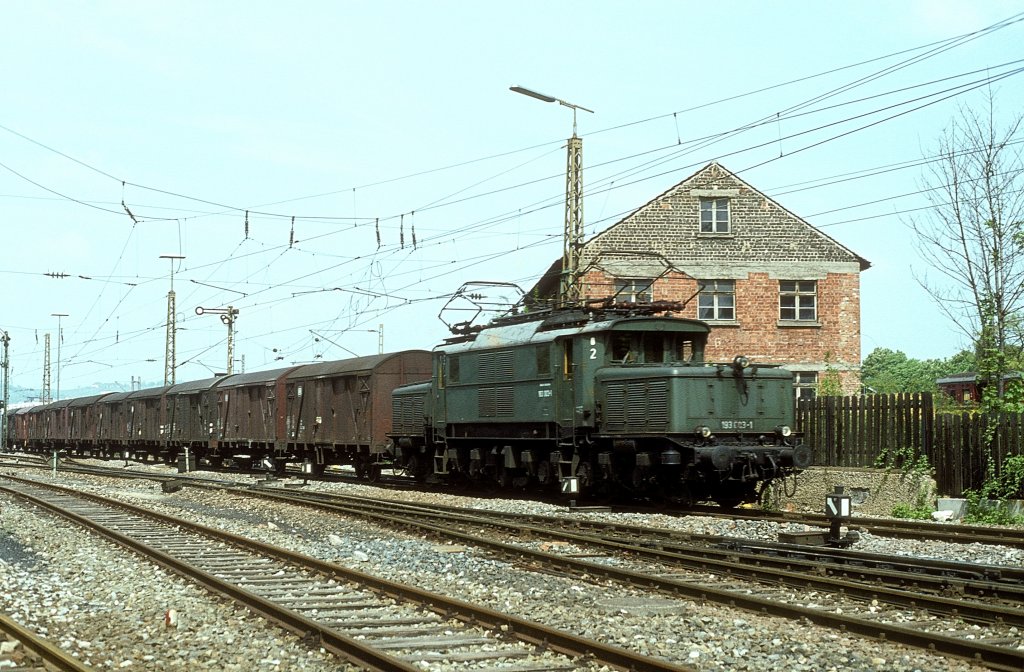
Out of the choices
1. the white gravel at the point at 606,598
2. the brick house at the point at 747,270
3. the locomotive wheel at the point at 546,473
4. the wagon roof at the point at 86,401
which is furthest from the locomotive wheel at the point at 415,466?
the wagon roof at the point at 86,401

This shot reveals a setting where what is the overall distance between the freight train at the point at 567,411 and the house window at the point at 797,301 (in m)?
12.1

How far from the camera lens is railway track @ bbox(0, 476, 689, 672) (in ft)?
24.3

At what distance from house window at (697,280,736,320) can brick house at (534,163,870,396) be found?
31 mm

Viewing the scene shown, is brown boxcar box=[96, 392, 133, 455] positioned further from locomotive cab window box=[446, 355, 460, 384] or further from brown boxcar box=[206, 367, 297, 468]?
locomotive cab window box=[446, 355, 460, 384]

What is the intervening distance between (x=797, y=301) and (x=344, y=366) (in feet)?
47.3

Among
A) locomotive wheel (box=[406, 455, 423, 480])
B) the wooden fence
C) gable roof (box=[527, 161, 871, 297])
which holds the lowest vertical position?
locomotive wheel (box=[406, 455, 423, 480])

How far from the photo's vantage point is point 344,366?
3044 centimetres

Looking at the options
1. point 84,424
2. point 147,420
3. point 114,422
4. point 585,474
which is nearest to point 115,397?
point 114,422

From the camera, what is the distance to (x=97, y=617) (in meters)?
9.36

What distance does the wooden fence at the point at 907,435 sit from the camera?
61.3 ft

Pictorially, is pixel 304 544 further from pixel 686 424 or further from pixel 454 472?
pixel 454 472

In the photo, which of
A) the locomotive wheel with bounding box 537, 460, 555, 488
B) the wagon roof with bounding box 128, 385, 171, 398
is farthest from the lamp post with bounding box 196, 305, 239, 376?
the locomotive wheel with bounding box 537, 460, 555, 488

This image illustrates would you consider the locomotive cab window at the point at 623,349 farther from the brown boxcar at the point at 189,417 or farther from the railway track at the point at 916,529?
the brown boxcar at the point at 189,417

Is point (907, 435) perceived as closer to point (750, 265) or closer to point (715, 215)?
point (750, 265)
